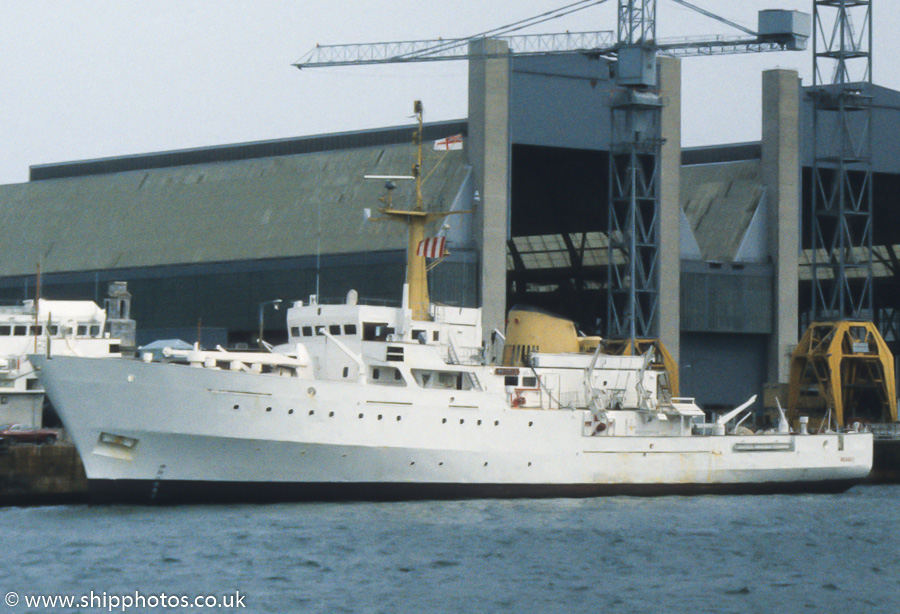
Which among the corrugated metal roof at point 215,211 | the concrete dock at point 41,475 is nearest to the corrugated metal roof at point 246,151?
the corrugated metal roof at point 215,211

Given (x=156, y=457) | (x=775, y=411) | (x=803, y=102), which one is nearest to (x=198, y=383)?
(x=156, y=457)

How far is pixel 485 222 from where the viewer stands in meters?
77.4

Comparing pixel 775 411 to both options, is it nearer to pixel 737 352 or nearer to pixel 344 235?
pixel 737 352

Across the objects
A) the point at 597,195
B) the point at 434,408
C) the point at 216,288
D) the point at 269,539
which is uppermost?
the point at 597,195

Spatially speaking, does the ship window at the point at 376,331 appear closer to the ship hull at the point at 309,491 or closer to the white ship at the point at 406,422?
the white ship at the point at 406,422

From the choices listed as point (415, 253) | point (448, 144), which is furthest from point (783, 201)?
point (415, 253)

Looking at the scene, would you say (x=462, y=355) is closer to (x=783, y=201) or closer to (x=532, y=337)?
(x=532, y=337)

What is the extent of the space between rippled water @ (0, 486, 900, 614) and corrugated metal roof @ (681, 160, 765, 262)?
3563 cm

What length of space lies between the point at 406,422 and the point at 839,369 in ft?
111

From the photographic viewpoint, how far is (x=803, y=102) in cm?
8575

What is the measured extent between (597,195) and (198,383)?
142 feet

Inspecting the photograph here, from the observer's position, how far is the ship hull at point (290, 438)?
48.7m

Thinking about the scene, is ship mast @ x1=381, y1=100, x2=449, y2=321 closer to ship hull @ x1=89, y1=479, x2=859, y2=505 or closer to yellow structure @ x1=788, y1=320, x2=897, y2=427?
ship hull @ x1=89, y1=479, x2=859, y2=505

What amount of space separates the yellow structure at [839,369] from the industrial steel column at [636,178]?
26.1 feet
